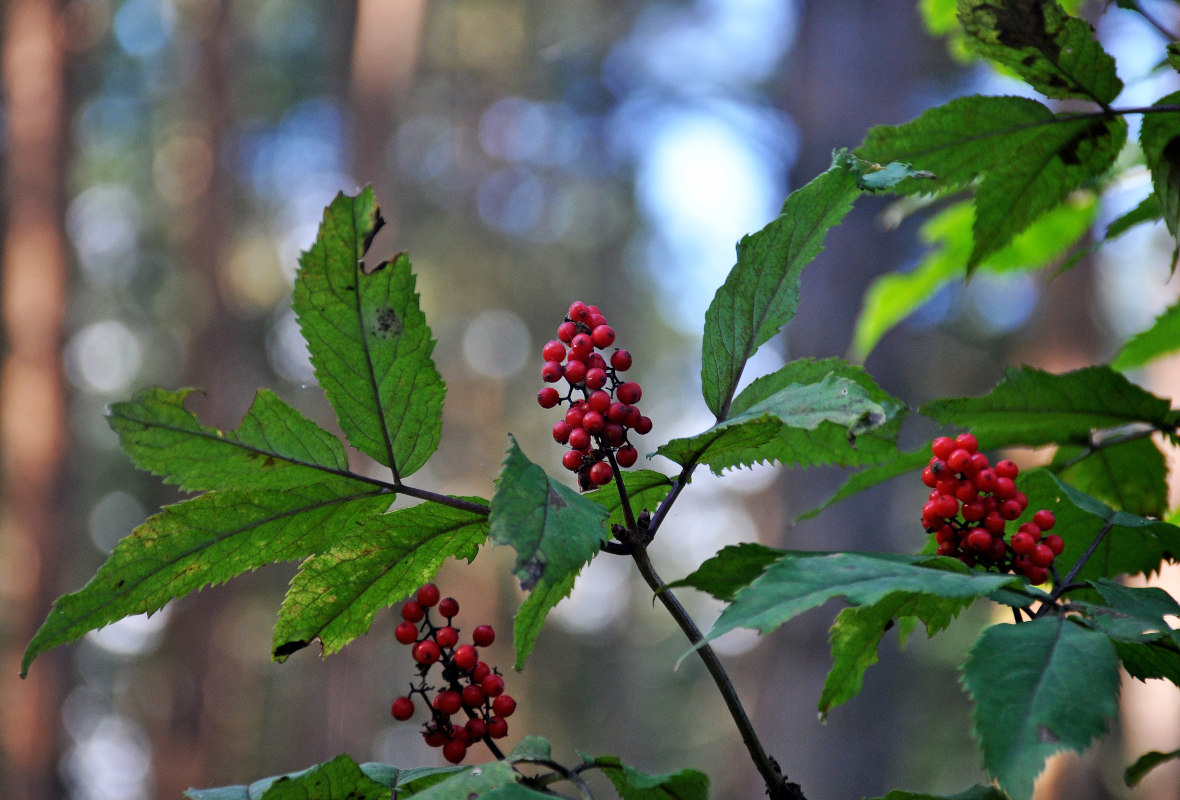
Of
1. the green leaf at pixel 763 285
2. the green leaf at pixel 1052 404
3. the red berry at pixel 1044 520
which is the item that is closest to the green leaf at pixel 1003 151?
the green leaf at pixel 1052 404

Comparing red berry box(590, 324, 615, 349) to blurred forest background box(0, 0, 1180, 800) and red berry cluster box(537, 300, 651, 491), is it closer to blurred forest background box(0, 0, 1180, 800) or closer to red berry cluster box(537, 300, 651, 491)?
red berry cluster box(537, 300, 651, 491)

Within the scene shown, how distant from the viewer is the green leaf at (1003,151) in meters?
1.17

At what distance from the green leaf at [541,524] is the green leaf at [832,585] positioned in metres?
0.13

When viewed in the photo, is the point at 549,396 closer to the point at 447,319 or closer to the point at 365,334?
the point at 365,334

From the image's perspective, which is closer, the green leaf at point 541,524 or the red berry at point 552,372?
the green leaf at point 541,524

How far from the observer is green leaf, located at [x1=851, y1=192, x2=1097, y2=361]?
74.6 inches

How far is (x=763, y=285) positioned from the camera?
90 centimetres

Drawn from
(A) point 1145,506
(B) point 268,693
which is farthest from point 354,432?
(B) point 268,693

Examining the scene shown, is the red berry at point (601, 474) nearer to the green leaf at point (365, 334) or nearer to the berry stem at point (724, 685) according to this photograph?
the berry stem at point (724, 685)

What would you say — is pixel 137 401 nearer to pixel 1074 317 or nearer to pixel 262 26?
pixel 1074 317

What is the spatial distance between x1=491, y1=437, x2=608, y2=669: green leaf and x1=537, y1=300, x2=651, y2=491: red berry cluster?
95 mm

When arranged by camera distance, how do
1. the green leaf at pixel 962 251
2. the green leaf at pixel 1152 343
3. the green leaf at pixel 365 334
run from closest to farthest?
1. the green leaf at pixel 365 334
2. the green leaf at pixel 1152 343
3. the green leaf at pixel 962 251

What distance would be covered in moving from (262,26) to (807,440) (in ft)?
59.6

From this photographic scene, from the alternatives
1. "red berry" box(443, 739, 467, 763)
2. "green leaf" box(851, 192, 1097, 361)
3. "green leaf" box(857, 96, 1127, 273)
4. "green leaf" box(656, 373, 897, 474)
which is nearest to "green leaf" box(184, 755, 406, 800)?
"red berry" box(443, 739, 467, 763)
